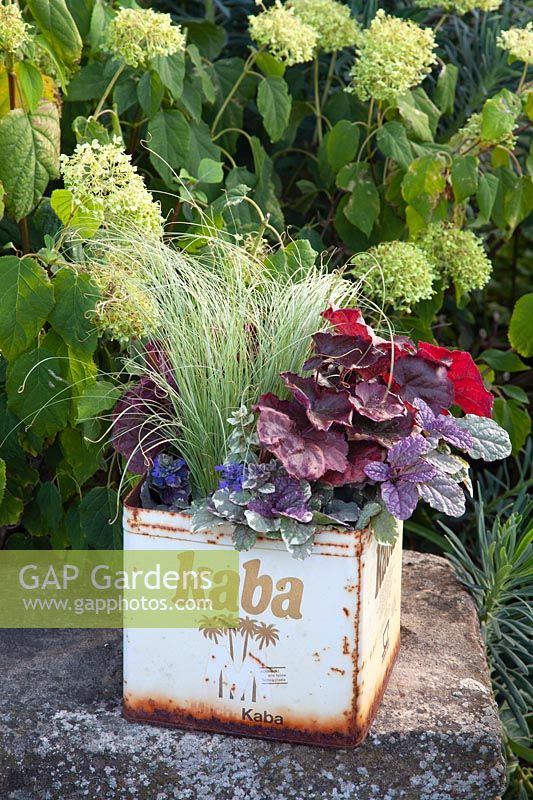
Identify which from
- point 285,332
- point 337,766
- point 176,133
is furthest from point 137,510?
point 176,133

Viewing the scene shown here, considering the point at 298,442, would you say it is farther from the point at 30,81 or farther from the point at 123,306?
the point at 30,81

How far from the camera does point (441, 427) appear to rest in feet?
4.20

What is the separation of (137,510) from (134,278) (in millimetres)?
351

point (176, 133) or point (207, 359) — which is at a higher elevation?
point (176, 133)

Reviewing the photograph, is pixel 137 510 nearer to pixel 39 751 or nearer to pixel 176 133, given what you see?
pixel 39 751

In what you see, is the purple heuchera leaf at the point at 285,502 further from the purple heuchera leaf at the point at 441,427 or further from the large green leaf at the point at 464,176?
the large green leaf at the point at 464,176

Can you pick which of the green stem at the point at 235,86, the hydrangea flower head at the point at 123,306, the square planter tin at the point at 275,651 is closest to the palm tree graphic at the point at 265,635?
the square planter tin at the point at 275,651

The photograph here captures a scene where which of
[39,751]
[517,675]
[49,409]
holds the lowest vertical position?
[517,675]

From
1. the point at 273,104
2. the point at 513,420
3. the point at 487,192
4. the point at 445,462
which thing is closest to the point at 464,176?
the point at 487,192

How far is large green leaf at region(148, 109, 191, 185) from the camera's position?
1.76m

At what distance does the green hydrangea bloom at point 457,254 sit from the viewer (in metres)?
1.89

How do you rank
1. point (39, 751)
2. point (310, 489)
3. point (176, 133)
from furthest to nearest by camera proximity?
point (176, 133)
point (39, 751)
point (310, 489)

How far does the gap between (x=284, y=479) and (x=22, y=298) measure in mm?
506

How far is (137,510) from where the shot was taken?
1259 millimetres
